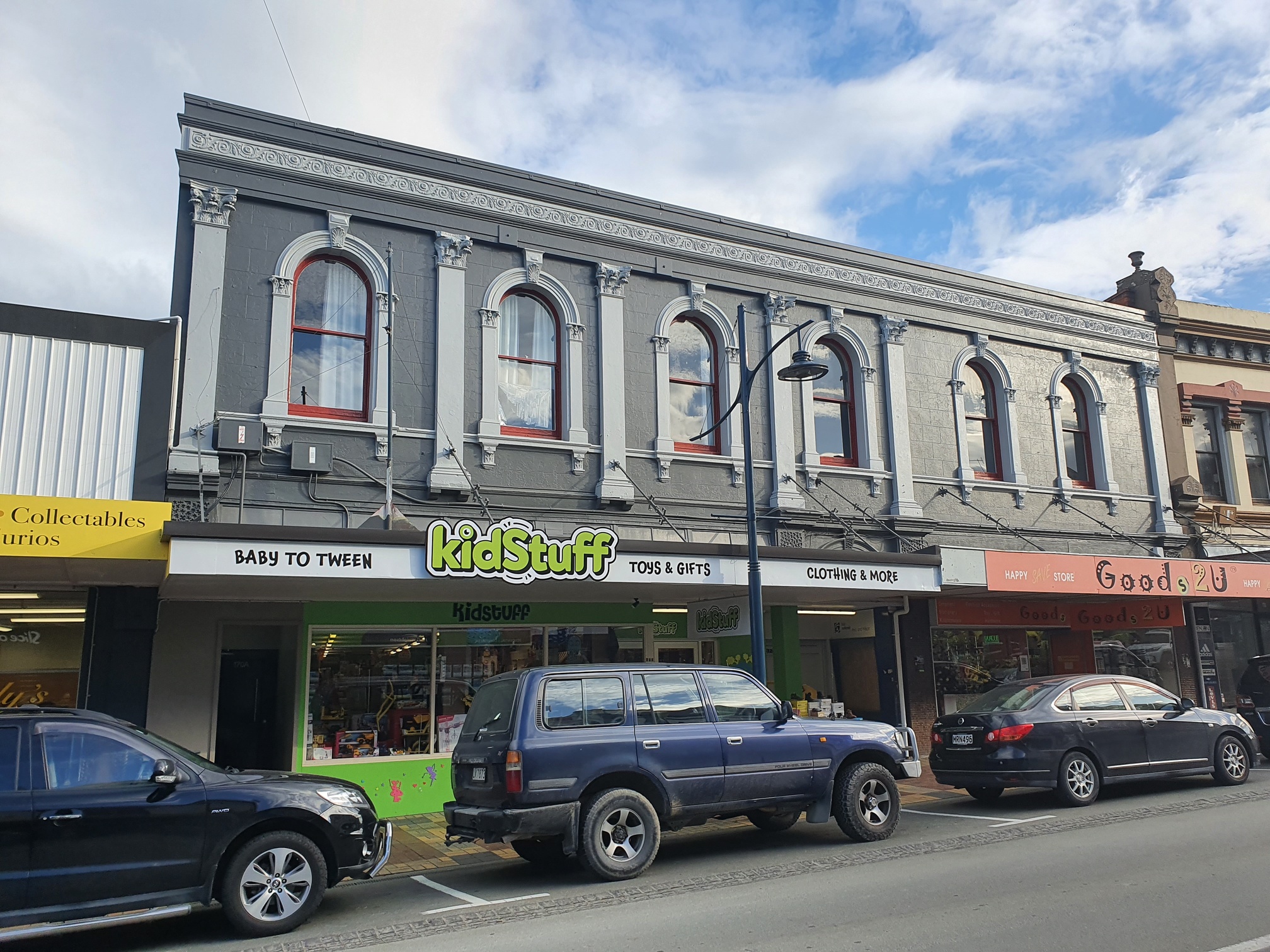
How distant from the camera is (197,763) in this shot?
7.77 m

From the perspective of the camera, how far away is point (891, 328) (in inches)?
731

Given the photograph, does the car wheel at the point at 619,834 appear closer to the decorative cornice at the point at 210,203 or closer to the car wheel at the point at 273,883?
the car wheel at the point at 273,883

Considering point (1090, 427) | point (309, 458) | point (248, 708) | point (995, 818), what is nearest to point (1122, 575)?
point (1090, 427)

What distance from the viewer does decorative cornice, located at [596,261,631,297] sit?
630 inches

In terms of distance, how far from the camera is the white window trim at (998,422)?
62.0 feet

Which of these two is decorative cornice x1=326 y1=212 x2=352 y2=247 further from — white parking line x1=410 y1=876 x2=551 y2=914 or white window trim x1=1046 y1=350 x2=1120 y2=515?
white window trim x1=1046 y1=350 x2=1120 y2=515

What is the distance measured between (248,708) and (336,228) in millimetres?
7123

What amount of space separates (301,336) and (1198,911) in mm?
12134

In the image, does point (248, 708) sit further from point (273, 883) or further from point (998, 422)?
point (998, 422)

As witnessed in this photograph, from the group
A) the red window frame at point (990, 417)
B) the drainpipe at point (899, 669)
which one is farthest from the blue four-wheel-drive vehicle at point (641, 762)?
the red window frame at point (990, 417)

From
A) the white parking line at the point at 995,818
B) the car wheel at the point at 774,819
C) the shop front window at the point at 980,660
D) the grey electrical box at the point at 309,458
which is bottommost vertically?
the white parking line at the point at 995,818

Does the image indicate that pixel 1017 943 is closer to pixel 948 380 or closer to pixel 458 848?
pixel 458 848

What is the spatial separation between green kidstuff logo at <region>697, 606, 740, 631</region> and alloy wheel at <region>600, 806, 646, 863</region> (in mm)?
5081

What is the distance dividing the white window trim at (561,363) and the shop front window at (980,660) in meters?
7.92
